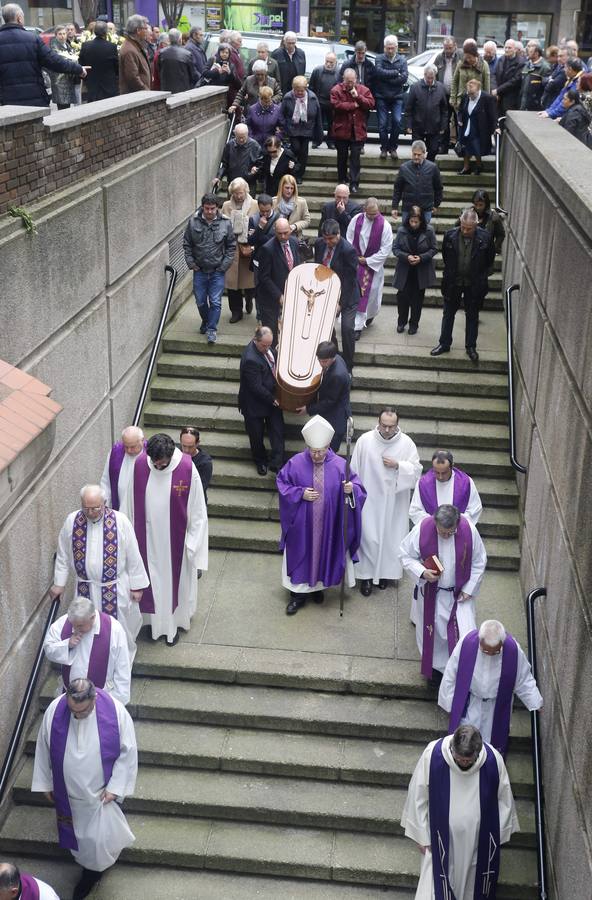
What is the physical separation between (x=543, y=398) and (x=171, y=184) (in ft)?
17.8

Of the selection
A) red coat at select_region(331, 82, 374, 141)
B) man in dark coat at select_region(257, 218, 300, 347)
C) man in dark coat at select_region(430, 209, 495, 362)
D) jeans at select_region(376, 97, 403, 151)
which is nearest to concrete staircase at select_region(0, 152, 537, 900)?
man in dark coat at select_region(430, 209, 495, 362)

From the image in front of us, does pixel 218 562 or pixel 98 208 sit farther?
pixel 218 562

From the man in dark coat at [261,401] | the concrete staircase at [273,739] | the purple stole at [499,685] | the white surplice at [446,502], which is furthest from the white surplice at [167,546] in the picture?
the purple stole at [499,685]

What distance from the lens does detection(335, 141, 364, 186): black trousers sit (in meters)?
15.3

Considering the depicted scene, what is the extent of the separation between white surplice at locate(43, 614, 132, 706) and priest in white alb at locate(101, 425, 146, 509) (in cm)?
150

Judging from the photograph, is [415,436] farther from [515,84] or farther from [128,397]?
[515,84]

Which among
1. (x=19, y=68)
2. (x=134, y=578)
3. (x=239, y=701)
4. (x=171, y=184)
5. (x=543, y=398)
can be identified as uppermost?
(x=19, y=68)

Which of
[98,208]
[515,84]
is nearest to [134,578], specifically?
[98,208]

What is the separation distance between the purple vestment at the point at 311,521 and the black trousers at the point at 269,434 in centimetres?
139

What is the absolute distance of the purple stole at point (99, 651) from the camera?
27.3 feet

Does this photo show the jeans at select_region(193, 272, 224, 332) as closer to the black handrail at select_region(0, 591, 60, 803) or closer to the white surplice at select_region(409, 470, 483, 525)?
the white surplice at select_region(409, 470, 483, 525)

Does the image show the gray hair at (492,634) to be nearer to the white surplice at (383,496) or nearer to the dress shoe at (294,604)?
the white surplice at (383,496)

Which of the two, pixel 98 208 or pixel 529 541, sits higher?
pixel 98 208

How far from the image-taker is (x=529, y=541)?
9.93 meters
